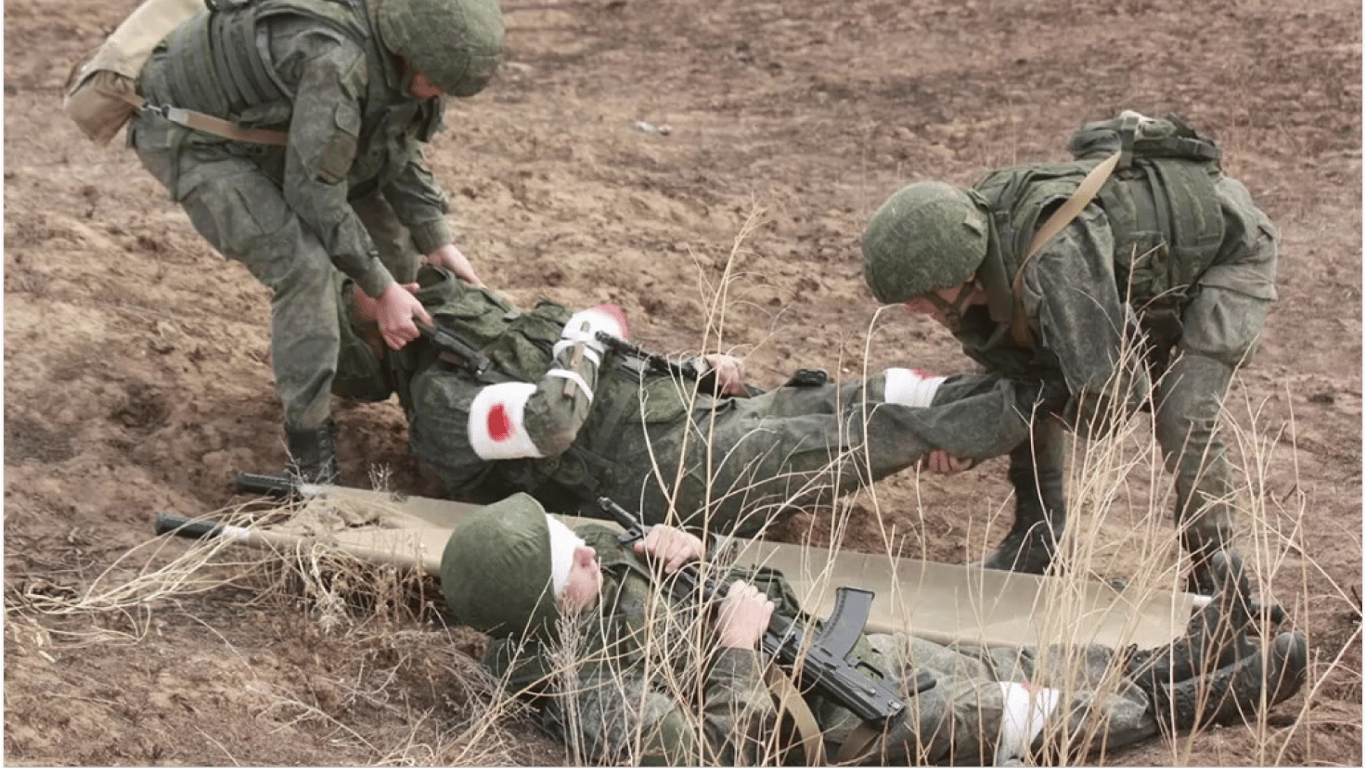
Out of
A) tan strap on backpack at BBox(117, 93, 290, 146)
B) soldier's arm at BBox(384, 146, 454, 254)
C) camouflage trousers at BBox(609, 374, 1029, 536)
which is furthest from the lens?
soldier's arm at BBox(384, 146, 454, 254)

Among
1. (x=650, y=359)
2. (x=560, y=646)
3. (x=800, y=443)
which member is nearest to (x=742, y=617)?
(x=560, y=646)

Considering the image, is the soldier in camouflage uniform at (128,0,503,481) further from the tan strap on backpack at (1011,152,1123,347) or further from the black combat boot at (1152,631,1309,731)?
the black combat boot at (1152,631,1309,731)

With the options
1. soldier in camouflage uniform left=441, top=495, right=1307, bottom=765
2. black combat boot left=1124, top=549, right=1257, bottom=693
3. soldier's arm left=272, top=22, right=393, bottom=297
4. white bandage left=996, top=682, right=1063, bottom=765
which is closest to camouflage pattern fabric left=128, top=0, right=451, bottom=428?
soldier's arm left=272, top=22, right=393, bottom=297

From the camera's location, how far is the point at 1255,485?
6.28 meters

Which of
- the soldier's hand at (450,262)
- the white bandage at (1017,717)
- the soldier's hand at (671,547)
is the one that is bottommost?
the white bandage at (1017,717)

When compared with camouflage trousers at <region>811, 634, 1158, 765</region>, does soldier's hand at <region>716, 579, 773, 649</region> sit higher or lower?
higher

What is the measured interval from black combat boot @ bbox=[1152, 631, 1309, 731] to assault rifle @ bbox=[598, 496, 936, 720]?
63 cm

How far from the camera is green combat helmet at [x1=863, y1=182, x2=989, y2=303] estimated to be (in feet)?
16.8

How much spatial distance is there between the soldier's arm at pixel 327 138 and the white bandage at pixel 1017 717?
248 centimetres

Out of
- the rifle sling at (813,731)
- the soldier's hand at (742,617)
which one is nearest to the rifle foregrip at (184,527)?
the soldier's hand at (742,617)

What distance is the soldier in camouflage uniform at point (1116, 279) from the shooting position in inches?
203

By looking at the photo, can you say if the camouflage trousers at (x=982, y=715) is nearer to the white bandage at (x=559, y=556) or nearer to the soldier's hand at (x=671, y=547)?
the soldier's hand at (x=671, y=547)

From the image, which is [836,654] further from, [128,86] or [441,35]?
[128,86]

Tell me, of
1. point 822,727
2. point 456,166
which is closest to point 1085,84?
point 456,166
